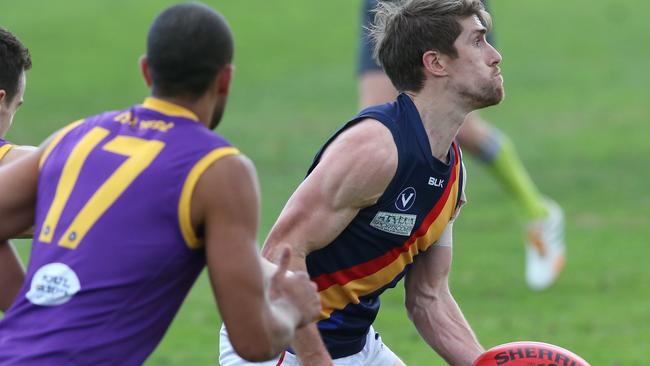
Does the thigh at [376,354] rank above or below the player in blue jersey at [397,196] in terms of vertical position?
below

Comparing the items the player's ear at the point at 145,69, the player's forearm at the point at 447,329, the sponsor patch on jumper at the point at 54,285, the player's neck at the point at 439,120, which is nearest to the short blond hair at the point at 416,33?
the player's neck at the point at 439,120

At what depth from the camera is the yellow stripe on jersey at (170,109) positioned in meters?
3.93

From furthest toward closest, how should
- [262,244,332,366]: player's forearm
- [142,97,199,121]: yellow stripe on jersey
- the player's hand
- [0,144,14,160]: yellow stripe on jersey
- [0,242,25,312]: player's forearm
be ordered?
[0,144,14,160]: yellow stripe on jersey
[262,244,332,366]: player's forearm
[0,242,25,312]: player's forearm
the player's hand
[142,97,199,121]: yellow stripe on jersey

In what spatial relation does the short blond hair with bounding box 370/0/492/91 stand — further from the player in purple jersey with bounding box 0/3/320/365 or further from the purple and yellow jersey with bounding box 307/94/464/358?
the player in purple jersey with bounding box 0/3/320/365

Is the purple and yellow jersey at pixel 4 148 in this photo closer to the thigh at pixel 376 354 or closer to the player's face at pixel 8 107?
the player's face at pixel 8 107

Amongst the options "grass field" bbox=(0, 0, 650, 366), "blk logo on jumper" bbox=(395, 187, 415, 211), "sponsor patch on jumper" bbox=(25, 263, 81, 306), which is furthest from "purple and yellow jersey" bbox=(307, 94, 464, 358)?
"grass field" bbox=(0, 0, 650, 366)

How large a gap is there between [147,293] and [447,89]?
6.29 ft

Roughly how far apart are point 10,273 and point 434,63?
1.87 metres

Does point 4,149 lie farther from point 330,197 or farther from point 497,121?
point 497,121

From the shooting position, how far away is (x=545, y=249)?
1132 cm

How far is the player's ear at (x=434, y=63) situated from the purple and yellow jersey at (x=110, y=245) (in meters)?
1.70

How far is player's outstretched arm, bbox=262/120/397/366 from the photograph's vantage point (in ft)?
16.1

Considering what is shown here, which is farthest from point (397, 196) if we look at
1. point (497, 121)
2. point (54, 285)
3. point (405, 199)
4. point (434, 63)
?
point (497, 121)

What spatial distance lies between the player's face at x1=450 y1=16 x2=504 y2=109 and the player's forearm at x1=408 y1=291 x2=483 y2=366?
2.80 ft
